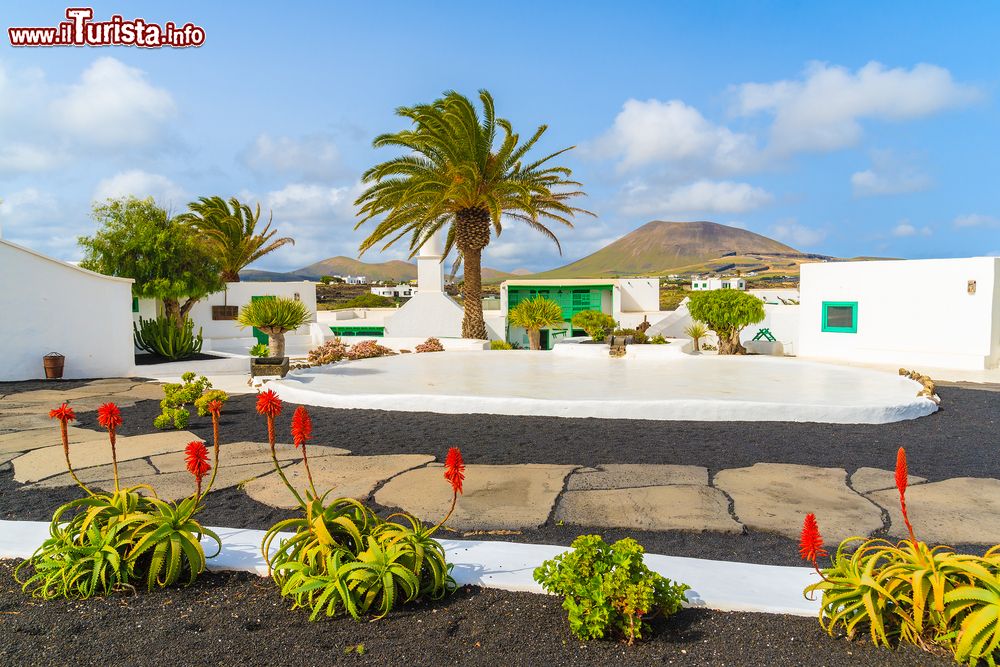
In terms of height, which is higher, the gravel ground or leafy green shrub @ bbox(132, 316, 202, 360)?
leafy green shrub @ bbox(132, 316, 202, 360)

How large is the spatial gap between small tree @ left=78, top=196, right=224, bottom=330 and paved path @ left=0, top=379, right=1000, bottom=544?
37.7 ft

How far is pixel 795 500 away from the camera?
15.0 ft

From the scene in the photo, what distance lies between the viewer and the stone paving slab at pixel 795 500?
402 centimetres

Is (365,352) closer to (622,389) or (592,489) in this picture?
(622,389)

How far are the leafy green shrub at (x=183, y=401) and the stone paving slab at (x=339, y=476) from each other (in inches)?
86.1

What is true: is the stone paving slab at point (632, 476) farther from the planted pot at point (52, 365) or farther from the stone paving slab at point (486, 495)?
the planted pot at point (52, 365)

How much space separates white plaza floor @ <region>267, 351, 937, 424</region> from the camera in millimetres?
7648

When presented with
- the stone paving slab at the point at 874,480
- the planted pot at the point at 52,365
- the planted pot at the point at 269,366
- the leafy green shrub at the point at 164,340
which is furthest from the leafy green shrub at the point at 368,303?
the stone paving slab at the point at 874,480

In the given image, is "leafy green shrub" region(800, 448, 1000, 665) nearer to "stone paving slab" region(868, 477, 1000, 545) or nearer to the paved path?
the paved path

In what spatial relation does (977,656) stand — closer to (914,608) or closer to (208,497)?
(914,608)

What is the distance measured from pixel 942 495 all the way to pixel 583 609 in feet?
12.2

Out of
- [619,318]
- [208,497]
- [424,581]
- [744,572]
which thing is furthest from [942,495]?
[619,318]

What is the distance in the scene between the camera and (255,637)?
2521mm

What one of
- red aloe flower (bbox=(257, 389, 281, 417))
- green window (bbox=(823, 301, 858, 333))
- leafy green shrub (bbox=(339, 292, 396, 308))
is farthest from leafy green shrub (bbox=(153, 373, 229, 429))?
leafy green shrub (bbox=(339, 292, 396, 308))
